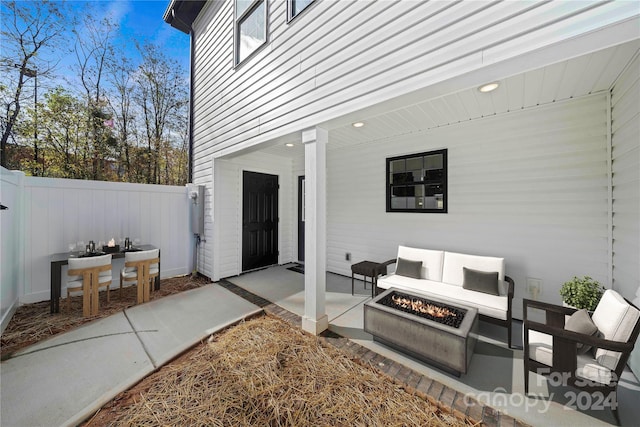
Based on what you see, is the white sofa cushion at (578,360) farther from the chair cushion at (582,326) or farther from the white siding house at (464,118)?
the white siding house at (464,118)

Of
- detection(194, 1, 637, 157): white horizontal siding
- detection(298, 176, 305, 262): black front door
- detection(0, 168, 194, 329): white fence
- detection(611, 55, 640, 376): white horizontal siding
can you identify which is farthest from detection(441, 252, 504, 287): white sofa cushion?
detection(0, 168, 194, 329): white fence

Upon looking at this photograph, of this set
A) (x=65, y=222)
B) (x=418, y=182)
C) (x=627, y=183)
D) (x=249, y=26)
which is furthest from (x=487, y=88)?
(x=65, y=222)

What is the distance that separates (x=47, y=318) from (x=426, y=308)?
503cm

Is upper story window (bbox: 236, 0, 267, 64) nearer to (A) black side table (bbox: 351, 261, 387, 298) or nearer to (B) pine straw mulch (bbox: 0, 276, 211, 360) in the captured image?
(A) black side table (bbox: 351, 261, 387, 298)

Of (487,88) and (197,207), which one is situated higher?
(487,88)

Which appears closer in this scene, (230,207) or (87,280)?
(87,280)

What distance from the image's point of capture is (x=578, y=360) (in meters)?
1.79

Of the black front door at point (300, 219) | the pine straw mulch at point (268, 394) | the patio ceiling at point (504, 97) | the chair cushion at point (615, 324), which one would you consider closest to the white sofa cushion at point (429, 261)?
the chair cushion at point (615, 324)

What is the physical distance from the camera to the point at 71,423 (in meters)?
1.60

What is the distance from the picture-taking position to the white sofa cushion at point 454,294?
2.63 meters

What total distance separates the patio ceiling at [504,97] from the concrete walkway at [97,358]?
2805 millimetres

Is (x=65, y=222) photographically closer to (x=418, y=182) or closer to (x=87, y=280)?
(x=87, y=280)

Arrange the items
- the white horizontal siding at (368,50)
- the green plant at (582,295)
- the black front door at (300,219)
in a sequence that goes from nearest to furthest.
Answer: the white horizontal siding at (368,50), the green plant at (582,295), the black front door at (300,219)

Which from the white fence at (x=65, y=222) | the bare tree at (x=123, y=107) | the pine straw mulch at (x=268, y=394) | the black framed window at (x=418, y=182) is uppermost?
the bare tree at (x=123, y=107)
